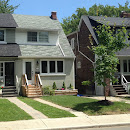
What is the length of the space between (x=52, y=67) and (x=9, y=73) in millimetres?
3790

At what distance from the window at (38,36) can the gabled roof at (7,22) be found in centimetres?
168

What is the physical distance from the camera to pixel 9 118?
33.0ft

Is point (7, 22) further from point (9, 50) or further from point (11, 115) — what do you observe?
point (11, 115)

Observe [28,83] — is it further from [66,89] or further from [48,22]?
[48,22]

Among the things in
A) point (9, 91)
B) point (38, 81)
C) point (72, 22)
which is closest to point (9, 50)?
point (9, 91)

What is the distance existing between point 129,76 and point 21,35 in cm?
1105

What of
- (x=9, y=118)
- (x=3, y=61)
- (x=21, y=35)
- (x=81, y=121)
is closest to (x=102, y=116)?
(x=81, y=121)

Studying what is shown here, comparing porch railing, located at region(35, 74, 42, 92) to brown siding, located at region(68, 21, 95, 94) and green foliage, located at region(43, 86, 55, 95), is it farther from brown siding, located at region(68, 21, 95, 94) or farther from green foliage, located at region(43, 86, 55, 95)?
brown siding, located at region(68, 21, 95, 94)

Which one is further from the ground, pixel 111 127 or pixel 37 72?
pixel 37 72

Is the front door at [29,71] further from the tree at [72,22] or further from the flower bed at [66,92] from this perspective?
the tree at [72,22]

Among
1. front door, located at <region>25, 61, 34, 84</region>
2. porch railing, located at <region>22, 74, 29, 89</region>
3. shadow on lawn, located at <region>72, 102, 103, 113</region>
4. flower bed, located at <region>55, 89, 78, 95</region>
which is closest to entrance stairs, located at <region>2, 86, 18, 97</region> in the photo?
porch railing, located at <region>22, 74, 29, 89</region>

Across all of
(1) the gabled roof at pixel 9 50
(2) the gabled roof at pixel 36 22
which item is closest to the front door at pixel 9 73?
(1) the gabled roof at pixel 9 50

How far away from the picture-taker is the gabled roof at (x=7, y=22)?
20.1m

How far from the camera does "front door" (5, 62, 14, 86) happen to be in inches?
765
